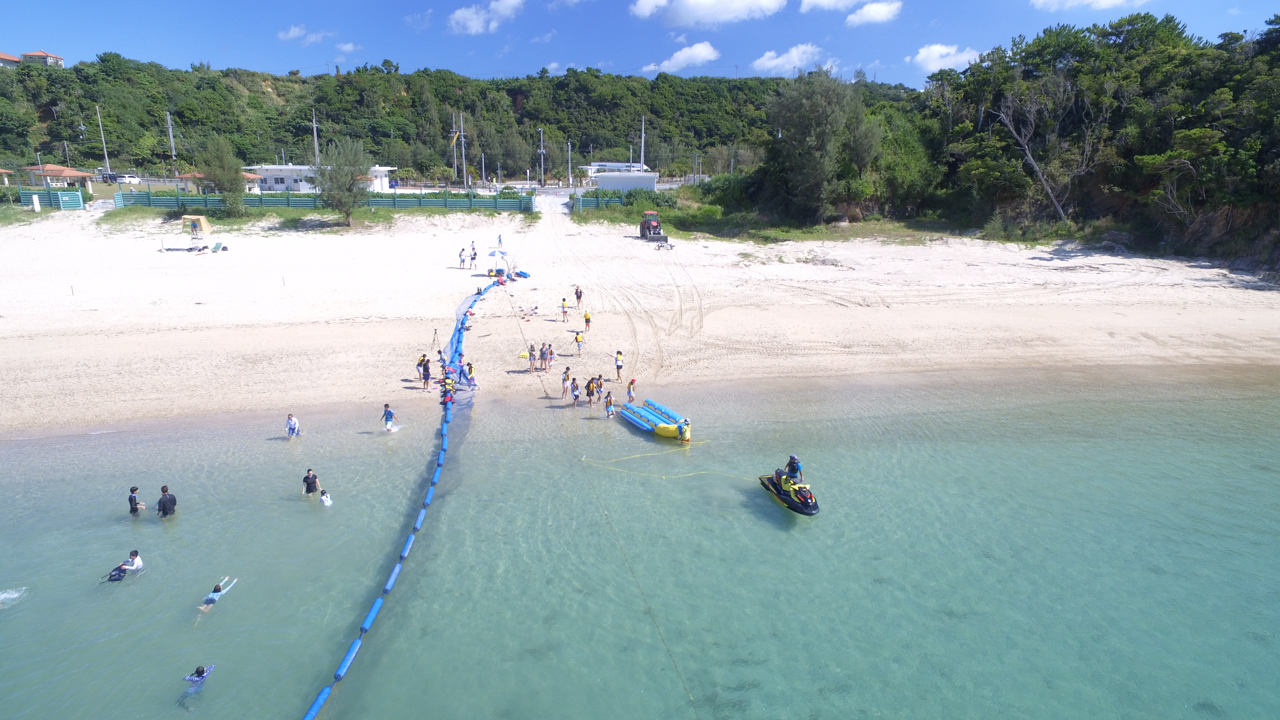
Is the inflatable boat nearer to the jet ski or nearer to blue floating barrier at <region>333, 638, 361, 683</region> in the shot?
the jet ski

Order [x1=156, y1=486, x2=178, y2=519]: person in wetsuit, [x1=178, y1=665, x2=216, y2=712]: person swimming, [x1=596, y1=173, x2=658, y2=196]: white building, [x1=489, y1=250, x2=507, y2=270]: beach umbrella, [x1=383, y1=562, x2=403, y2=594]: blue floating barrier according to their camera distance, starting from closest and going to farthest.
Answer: [x1=178, y1=665, x2=216, y2=712]: person swimming → [x1=383, y1=562, x2=403, y2=594]: blue floating barrier → [x1=156, y1=486, x2=178, y2=519]: person in wetsuit → [x1=489, y1=250, x2=507, y2=270]: beach umbrella → [x1=596, y1=173, x2=658, y2=196]: white building

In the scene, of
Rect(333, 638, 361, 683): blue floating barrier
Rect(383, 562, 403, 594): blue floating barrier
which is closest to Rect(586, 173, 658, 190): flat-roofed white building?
Rect(383, 562, 403, 594): blue floating barrier

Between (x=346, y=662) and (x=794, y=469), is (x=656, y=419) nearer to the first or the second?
(x=794, y=469)

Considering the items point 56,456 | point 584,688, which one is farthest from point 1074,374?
point 56,456

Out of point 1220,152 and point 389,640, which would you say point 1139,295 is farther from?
point 389,640

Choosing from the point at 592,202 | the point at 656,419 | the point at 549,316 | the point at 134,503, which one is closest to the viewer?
the point at 134,503

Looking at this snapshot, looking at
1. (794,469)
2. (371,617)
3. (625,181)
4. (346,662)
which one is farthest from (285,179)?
(794,469)

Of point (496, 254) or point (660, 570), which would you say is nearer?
point (660, 570)
